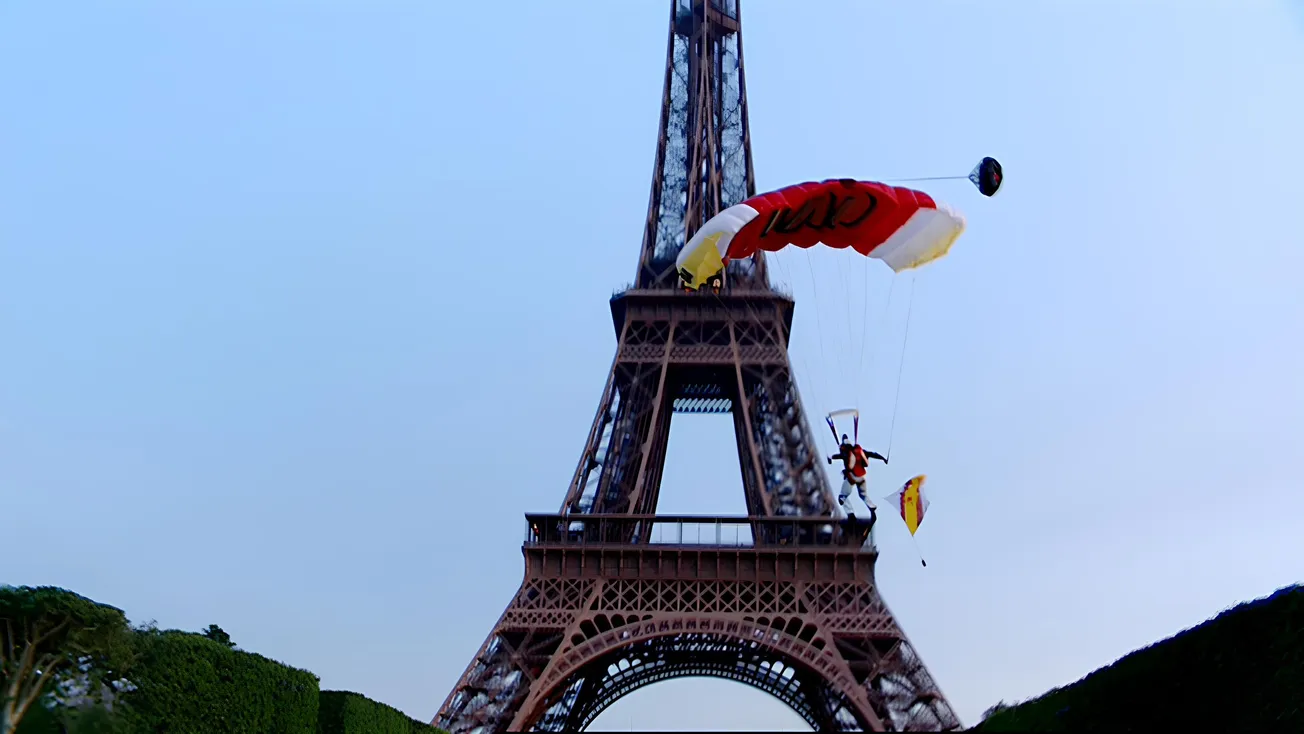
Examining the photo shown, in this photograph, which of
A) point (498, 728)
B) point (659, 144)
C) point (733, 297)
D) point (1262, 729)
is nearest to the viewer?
point (1262, 729)

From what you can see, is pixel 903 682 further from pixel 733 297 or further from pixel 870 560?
pixel 733 297

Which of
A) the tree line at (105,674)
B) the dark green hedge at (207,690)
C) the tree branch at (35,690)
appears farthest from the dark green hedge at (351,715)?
the tree branch at (35,690)

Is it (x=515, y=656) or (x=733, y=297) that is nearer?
(x=515, y=656)

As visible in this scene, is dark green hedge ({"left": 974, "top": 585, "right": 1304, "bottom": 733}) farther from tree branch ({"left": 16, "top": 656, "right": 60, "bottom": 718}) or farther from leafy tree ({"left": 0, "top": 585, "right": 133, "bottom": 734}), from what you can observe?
tree branch ({"left": 16, "top": 656, "right": 60, "bottom": 718})

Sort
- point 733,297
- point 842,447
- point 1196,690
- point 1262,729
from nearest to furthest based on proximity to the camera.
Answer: point 1262,729
point 1196,690
point 842,447
point 733,297

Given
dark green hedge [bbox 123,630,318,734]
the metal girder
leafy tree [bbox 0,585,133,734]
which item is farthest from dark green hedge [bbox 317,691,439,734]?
leafy tree [bbox 0,585,133,734]

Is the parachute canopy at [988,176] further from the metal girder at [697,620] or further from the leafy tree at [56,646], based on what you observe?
the metal girder at [697,620]

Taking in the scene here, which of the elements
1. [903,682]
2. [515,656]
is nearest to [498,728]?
[515,656]
